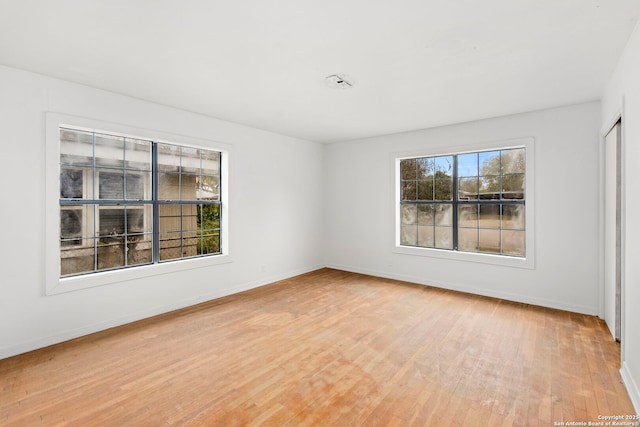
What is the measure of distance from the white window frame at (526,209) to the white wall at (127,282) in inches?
72.3

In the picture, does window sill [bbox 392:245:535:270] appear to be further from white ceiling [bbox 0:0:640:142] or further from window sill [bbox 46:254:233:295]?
window sill [bbox 46:254:233:295]

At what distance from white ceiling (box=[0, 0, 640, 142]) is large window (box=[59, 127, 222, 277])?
123 cm

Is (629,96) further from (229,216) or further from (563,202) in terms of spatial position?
(229,216)

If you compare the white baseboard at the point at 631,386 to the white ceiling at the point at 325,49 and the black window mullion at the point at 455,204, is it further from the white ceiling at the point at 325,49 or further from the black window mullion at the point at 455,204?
the black window mullion at the point at 455,204

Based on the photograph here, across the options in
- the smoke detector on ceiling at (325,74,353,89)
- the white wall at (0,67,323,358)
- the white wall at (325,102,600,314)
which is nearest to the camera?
the white wall at (0,67,323,358)

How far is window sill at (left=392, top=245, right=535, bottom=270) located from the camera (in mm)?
4127

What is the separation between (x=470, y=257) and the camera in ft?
15.0

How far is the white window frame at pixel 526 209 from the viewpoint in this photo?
13.3ft

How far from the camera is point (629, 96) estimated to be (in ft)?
7.64

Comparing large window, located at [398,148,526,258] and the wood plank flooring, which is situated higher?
large window, located at [398,148,526,258]

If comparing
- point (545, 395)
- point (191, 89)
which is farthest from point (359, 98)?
point (545, 395)

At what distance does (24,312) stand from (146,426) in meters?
1.97

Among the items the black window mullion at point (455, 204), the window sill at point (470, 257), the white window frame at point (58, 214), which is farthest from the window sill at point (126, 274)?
the black window mullion at point (455, 204)

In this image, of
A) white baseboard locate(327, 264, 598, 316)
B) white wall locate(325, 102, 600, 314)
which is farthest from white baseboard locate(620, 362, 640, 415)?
white wall locate(325, 102, 600, 314)
